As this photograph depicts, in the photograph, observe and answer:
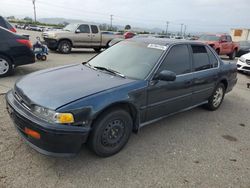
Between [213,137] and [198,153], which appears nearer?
[198,153]

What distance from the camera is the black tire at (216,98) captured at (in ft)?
17.2

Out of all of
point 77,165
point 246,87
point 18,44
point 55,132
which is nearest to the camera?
point 55,132

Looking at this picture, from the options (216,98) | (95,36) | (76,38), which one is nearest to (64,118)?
(216,98)

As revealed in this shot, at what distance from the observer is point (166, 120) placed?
15.2ft

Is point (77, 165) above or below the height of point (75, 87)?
below

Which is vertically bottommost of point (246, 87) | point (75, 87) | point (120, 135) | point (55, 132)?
point (246, 87)

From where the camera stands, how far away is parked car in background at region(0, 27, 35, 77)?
6621mm

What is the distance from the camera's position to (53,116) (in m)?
2.62

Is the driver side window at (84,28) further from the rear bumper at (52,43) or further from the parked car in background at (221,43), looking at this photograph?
the parked car in background at (221,43)

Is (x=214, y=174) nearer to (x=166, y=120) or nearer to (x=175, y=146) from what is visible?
(x=175, y=146)

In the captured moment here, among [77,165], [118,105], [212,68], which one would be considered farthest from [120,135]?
[212,68]

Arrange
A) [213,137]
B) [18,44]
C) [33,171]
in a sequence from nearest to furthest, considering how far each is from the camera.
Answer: [33,171], [213,137], [18,44]

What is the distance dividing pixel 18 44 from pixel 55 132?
5206mm

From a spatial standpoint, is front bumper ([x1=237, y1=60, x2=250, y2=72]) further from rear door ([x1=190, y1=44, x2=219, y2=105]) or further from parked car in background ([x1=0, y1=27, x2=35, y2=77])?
parked car in background ([x1=0, y1=27, x2=35, y2=77])
